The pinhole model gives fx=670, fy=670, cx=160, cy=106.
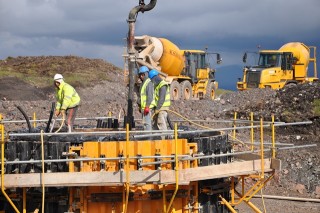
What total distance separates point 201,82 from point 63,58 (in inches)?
740

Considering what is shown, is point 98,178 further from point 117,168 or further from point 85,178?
point 117,168

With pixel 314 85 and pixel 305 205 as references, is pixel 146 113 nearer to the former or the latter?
pixel 305 205

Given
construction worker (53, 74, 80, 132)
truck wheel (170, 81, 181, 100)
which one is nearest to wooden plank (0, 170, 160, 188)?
construction worker (53, 74, 80, 132)

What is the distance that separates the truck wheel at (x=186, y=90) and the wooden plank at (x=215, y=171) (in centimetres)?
2251

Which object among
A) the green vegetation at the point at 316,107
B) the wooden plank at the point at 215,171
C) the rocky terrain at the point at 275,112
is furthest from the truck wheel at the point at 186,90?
the wooden plank at the point at 215,171

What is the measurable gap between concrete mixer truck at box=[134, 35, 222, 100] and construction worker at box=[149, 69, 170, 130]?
1220cm

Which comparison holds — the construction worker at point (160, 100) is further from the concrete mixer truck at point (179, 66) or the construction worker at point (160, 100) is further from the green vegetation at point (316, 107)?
the green vegetation at point (316, 107)

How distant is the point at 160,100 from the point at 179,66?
20804 millimetres

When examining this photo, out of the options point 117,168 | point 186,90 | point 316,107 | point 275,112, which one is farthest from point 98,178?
point 186,90

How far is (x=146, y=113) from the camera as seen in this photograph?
12.9 m

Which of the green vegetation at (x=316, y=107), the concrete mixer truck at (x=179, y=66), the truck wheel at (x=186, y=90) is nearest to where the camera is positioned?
the green vegetation at (x=316, y=107)

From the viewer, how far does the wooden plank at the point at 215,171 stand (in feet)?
34.4

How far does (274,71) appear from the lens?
37.2m

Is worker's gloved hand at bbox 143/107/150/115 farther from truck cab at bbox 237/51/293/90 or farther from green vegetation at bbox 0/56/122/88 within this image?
green vegetation at bbox 0/56/122/88
